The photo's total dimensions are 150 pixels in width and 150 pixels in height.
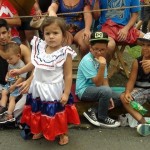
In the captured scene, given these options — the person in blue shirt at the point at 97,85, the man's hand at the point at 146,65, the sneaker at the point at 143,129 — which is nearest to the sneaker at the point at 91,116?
the person in blue shirt at the point at 97,85

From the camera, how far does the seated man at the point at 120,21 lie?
4215 mm

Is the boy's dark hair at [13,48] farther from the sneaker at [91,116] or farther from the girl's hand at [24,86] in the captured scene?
the sneaker at [91,116]

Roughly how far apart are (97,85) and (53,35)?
2.44 feet

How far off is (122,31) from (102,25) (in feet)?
0.95

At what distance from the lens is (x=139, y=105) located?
358cm

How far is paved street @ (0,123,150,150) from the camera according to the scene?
10.8 feet

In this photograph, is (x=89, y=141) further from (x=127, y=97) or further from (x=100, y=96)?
(x=127, y=97)

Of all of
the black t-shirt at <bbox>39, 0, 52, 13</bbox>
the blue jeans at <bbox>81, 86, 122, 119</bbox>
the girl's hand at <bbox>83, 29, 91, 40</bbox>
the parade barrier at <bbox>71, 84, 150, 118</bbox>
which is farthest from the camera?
the black t-shirt at <bbox>39, 0, 52, 13</bbox>

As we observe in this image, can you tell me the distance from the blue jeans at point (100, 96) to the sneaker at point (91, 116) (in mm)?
59

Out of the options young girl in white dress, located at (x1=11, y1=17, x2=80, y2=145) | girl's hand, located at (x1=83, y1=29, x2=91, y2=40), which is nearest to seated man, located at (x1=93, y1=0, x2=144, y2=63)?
girl's hand, located at (x1=83, y1=29, x2=91, y2=40)

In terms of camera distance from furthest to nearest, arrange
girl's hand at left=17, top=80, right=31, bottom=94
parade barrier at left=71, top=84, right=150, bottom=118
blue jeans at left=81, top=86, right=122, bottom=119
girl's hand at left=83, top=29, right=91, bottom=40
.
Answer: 1. girl's hand at left=83, top=29, right=91, bottom=40
2. parade barrier at left=71, top=84, right=150, bottom=118
3. blue jeans at left=81, top=86, right=122, bottom=119
4. girl's hand at left=17, top=80, right=31, bottom=94

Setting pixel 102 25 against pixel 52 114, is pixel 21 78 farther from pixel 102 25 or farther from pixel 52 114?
pixel 102 25

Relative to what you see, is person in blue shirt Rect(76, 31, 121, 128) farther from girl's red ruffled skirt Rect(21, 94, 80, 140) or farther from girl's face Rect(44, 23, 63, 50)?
girl's face Rect(44, 23, 63, 50)

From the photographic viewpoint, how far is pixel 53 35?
125 inches
